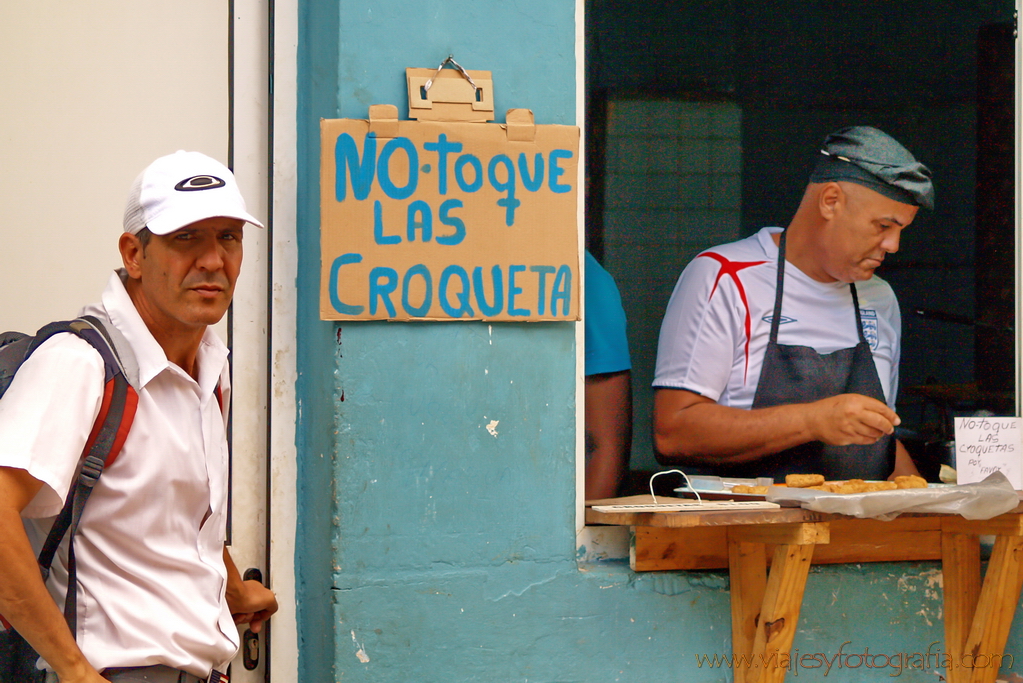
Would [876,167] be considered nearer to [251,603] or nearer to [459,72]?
[459,72]

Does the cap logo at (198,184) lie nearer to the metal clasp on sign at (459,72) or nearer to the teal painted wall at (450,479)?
the teal painted wall at (450,479)

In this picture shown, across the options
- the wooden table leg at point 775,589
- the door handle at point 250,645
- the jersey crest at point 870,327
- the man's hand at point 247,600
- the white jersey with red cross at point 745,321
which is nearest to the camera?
the man's hand at point 247,600

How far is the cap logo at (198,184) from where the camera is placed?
1.81 meters

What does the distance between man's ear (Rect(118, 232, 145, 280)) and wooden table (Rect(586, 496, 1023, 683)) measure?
128cm

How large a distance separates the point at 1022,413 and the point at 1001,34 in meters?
1.20

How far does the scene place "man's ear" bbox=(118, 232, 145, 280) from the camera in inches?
73.0

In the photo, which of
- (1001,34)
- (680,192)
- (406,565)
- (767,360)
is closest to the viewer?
(406,565)

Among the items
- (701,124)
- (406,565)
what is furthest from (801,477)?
(701,124)

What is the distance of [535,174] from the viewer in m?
2.62

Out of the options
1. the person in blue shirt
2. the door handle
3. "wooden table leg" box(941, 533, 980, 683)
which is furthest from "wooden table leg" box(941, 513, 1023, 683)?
the door handle

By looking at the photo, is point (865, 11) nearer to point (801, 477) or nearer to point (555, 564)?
point (801, 477)

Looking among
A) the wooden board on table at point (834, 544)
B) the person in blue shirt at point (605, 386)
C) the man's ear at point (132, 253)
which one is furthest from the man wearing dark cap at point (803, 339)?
the man's ear at point (132, 253)

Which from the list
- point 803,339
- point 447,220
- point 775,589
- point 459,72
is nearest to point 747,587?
point 775,589

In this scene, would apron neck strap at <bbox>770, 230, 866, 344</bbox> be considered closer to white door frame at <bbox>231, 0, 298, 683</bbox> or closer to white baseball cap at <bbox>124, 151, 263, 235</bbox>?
white door frame at <bbox>231, 0, 298, 683</bbox>
